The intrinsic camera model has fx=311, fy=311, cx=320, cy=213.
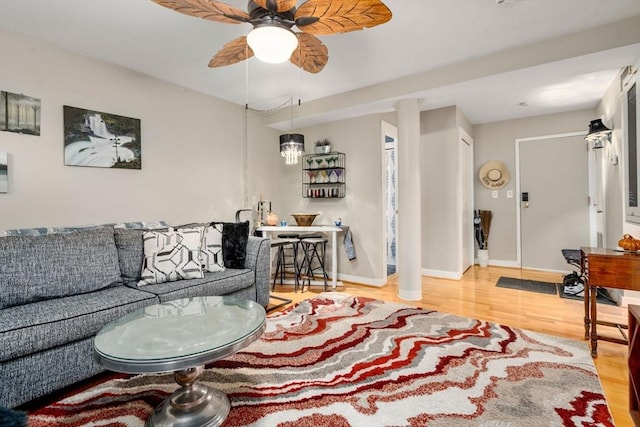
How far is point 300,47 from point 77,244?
2031 millimetres

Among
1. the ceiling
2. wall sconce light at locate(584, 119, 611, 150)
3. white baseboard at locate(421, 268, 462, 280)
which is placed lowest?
white baseboard at locate(421, 268, 462, 280)

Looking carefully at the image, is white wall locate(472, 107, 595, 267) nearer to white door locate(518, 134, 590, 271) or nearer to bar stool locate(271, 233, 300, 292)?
white door locate(518, 134, 590, 271)

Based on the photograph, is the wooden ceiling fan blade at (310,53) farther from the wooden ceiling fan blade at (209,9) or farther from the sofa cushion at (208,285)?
the sofa cushion at (208,285)

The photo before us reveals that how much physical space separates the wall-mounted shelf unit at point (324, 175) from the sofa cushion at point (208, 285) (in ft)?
6.12

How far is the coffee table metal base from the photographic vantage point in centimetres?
145

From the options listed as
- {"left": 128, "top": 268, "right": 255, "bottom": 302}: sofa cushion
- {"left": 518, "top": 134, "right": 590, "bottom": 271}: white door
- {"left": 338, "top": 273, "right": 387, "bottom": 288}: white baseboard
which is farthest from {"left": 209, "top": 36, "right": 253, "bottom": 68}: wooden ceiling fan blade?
{"left": 518, "top": 134, "right": 590, "bottom": 271}: white door

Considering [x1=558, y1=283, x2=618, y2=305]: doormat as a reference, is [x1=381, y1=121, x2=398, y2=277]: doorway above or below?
above

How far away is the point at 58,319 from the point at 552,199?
18.9 feet

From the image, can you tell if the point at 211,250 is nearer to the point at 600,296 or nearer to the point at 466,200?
the point at 466,200

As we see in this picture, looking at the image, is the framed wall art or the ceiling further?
the framed wall art

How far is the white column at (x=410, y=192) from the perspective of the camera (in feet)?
11.4

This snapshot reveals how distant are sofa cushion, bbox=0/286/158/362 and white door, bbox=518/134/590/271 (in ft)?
17.0

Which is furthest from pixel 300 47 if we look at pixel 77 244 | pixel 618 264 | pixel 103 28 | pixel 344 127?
pixel 618 264

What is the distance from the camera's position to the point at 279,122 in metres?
4.39
